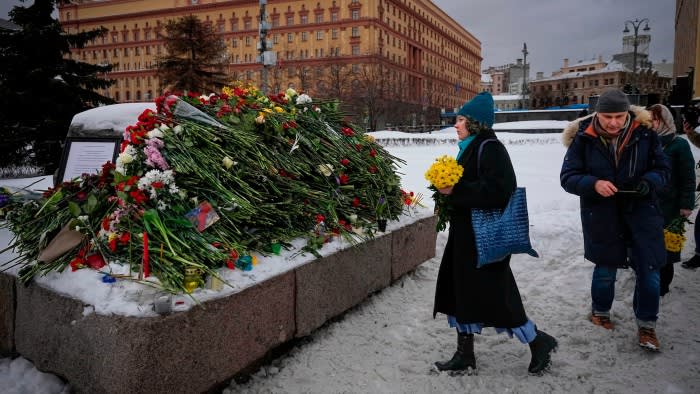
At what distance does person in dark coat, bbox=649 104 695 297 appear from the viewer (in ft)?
12.2

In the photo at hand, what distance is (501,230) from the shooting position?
2.69 m

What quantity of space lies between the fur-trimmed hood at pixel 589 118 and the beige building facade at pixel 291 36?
54.6m

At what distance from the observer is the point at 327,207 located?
360cm

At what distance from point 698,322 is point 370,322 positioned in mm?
2571

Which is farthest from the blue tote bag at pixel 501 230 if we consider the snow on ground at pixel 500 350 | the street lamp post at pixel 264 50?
the street lamp post at pixel 264 50

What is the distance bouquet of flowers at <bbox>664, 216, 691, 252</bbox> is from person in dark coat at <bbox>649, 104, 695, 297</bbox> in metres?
0.03

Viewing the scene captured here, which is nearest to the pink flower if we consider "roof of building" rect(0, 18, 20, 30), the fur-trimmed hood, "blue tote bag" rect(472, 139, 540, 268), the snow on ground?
the snow on ground

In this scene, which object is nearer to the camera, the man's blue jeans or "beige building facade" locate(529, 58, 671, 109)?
the man's blue jeans

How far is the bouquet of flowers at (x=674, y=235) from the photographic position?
12.7 feet

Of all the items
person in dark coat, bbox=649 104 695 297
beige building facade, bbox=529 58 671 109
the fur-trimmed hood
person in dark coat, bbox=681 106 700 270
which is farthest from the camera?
beige building facade, bbox=529 58 671 109

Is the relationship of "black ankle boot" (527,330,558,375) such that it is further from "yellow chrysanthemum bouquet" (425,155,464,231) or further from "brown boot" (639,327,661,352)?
"yellow chrysanthemum bouquet" (425,155,464,231)

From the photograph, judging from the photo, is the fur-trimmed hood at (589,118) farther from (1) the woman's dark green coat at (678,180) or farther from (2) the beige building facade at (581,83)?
(2) the beige building facade at (581,83)

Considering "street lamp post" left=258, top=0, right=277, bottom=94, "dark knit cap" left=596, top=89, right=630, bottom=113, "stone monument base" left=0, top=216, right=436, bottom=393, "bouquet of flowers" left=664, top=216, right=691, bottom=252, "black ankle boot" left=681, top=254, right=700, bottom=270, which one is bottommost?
"black ankle boot" left=681, top=254, right=700, bottom=270

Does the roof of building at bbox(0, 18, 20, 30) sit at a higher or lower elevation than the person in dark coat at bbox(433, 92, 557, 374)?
higher
